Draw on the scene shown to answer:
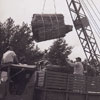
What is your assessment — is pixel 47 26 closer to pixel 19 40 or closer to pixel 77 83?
pixel 77 83

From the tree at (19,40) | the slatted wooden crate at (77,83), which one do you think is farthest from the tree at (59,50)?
the slatted wooden crate at (77,83)

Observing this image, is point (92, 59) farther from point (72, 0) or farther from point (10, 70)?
point (10, 70)

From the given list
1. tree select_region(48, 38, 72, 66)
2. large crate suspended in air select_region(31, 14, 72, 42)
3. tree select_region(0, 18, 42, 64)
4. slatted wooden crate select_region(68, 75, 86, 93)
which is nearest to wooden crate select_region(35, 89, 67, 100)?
slatted wooden crate select_region(68, 75, 86, 93)

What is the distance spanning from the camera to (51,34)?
1403 centimetres

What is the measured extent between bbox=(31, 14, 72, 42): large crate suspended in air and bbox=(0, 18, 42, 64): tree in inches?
731

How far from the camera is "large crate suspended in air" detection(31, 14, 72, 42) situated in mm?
13438

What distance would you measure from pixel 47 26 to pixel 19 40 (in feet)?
68.6

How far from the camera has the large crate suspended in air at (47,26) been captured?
13.4m

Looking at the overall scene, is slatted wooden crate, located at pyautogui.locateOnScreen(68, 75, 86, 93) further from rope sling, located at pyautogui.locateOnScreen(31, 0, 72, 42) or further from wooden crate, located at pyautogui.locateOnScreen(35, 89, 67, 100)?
rope sling, located at pyautogui.locateOnScreen(31, 0, 72, 42)

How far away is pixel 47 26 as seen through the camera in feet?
45.1

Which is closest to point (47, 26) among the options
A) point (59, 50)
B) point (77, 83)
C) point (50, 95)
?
point (77, 83)

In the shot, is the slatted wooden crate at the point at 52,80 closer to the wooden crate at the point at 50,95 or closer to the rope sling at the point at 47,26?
the wooden crate at the point at 50,95

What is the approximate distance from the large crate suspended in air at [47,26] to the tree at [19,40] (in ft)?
60.9

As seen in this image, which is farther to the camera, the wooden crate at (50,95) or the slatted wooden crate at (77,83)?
the slatted wooden crate at (77,83)
